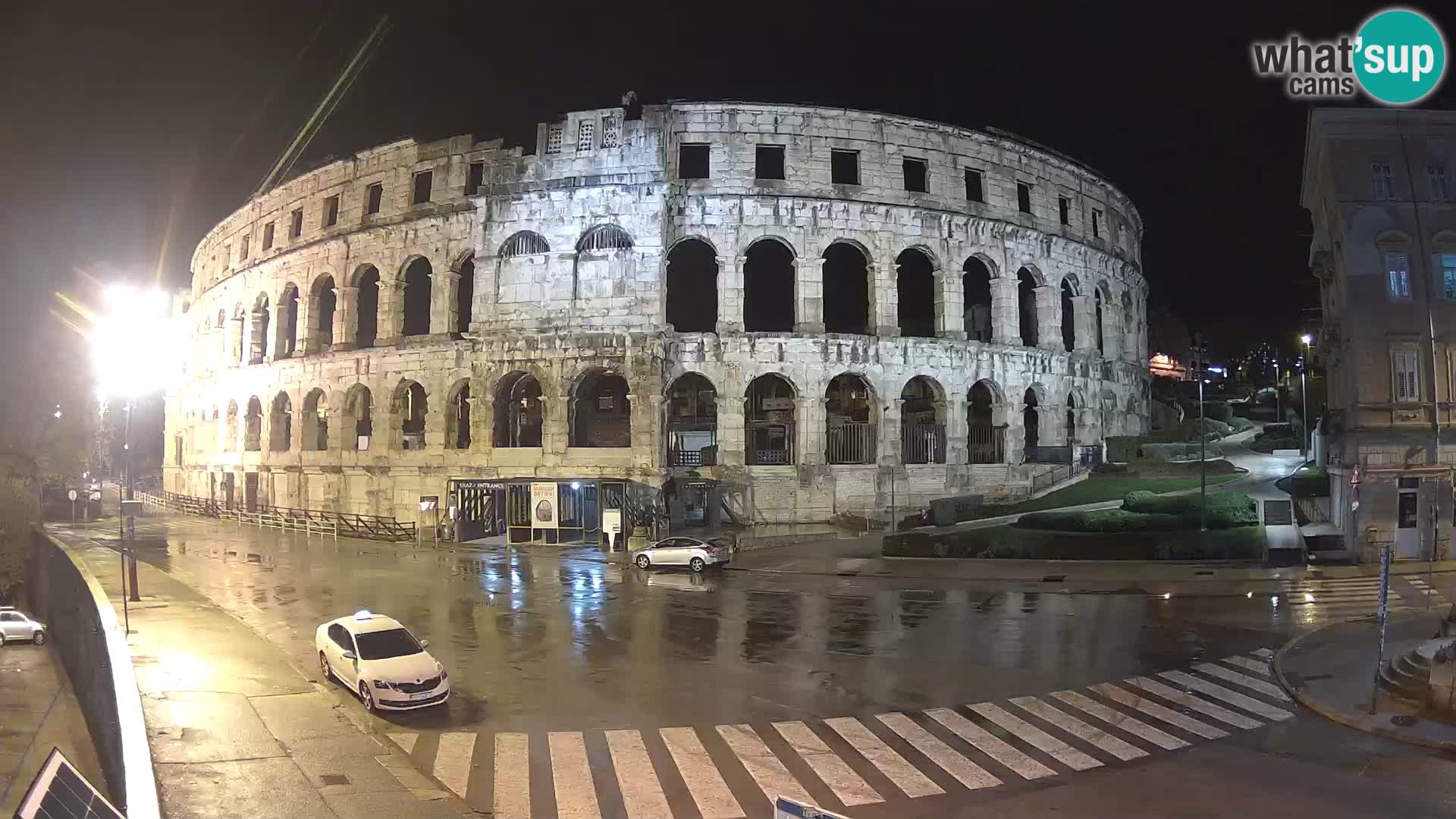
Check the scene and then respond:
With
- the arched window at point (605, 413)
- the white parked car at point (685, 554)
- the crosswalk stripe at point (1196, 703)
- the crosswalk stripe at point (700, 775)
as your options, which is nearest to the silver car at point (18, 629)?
the white parked car at point (685, 554)

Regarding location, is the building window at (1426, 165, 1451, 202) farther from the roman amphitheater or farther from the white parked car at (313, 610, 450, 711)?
the white parked car at (313, 610, 450, 711)

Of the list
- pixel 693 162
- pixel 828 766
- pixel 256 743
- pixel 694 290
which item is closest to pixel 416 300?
pixel 694 290

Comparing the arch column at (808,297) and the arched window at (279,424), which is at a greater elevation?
the arch column at (808,297)

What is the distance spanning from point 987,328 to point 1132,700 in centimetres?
5734

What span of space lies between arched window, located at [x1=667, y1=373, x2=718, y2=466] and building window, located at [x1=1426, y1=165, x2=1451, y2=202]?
28.5 m

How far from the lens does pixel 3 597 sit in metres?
43.7

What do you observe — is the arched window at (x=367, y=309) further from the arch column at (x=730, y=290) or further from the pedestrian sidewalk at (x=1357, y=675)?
the pedestrian sidewalk at (x=1357, y=675)

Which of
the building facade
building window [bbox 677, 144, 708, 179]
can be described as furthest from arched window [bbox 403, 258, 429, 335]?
the building facade

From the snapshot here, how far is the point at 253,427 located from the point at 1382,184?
6200 cm

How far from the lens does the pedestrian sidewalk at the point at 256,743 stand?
367 inches

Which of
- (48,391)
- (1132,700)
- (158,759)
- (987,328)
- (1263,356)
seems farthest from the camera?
(1263,356)

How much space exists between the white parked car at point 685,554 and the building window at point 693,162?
20.0 meters

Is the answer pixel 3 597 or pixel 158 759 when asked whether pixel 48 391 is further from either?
pixel 158 759

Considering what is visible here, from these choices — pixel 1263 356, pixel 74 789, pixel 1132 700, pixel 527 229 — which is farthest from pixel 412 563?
pixel 1263 356
